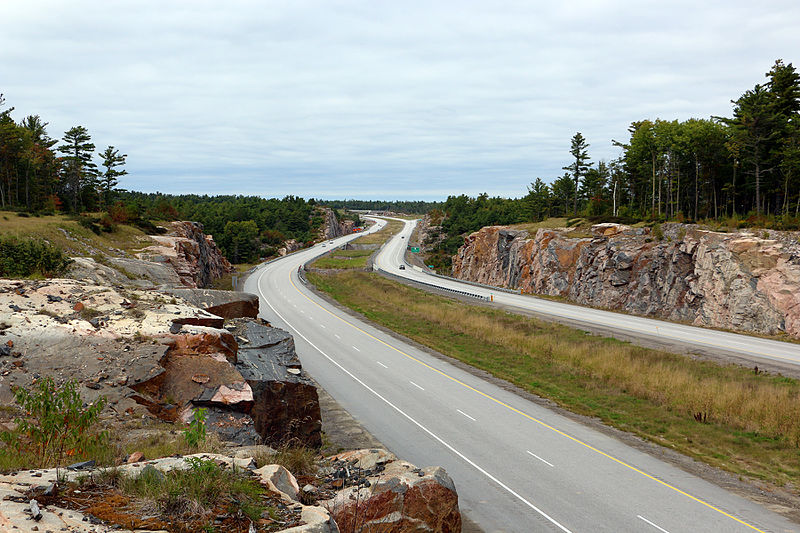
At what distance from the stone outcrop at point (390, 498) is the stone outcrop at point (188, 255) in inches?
1276

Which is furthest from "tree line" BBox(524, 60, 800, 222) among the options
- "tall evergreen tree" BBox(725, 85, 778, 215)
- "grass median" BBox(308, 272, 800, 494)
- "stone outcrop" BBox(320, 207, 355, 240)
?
"stone outcrop" BBox(320, 207, 355, 240)

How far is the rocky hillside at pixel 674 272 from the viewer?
1469 inches

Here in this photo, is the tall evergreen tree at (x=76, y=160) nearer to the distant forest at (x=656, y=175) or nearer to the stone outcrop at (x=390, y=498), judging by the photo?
the distant forest at (x=656, y=175)

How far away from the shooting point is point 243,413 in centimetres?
1269

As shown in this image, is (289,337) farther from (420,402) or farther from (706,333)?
(706,333)

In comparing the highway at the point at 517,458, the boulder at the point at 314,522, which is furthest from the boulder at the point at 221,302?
the boulder at the point at 314,522

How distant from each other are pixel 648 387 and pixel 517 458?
1170cm

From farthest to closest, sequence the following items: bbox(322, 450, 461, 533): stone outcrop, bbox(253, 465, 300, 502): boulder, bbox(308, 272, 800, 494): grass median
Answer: bbox(308, 272, 800, 494): grass median, bbox(322, 450, 461, 533): stone outcrop, bbox(253, 465, 300, 502): boulder

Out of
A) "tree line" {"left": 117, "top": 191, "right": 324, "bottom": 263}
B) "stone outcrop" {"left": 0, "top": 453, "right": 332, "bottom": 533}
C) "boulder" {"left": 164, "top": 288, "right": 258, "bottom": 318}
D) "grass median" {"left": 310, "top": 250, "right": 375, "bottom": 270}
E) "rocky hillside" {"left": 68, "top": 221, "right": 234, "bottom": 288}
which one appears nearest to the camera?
"stone outcrop" {"left": 0, "top": 453, "right": 332, "bottom": 533}

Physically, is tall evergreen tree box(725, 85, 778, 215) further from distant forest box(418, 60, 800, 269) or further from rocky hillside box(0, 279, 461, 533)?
rocky hillside box(0, 279, 461, 533)

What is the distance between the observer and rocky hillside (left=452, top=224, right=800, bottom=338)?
122 ft

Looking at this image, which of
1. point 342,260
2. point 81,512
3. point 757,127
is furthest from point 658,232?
point 342,260

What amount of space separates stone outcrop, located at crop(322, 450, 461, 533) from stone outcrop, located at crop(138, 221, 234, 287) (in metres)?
32.4

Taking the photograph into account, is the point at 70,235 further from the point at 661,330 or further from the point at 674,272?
the point at 674,272
